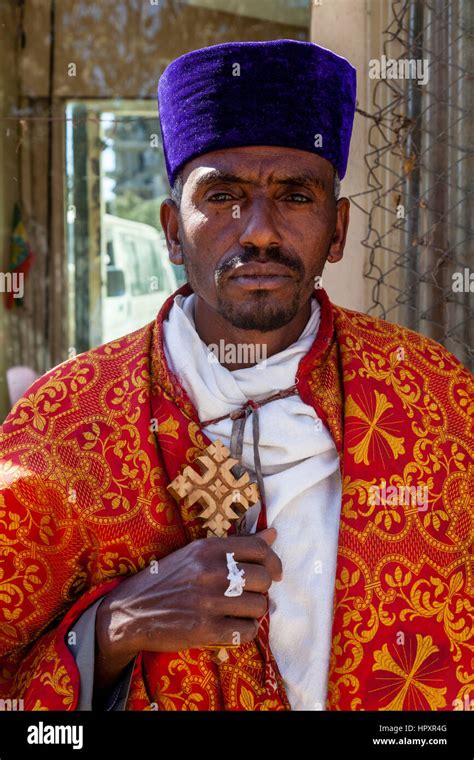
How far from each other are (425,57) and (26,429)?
6.05ft

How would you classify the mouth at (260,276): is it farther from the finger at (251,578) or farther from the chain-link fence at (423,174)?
the chain-link fence at (423,174)

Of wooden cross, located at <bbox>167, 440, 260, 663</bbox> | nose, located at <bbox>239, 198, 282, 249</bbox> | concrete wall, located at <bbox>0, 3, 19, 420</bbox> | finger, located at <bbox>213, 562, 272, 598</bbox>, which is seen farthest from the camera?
concrete wall, located at <bbox>0, 3, 19, 420</bbox>

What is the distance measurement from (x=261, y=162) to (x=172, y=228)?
1.08 ft

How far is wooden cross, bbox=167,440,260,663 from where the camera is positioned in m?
2.24

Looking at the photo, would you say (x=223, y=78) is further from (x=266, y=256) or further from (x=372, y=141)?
(x=372, y=141)

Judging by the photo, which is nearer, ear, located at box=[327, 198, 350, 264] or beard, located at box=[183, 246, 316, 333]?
beard, located at box=[183, 246, 316, 333]

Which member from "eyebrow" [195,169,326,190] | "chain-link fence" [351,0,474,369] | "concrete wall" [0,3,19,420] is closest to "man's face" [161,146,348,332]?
"eyebrow" [195,169,326,190]

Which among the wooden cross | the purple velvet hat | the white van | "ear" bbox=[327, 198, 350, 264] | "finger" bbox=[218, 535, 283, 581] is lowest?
"finger" bbox=[218, 535, 283, 581]

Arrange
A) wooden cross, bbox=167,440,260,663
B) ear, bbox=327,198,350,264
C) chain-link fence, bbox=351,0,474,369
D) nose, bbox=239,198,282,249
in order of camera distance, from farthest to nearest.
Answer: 1. chain-link fence, bbox=351,0,474,369
2. ear, bbox=327,198,350,264
3. nose, bbox=239,198,282,249
4. wooden cross, bbox=167,440,260,663

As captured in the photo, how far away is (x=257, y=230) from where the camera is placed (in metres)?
2.34

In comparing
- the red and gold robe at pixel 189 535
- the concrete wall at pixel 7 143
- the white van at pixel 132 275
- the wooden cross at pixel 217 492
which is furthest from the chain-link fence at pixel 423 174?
the concrete wall at pixel 7 143

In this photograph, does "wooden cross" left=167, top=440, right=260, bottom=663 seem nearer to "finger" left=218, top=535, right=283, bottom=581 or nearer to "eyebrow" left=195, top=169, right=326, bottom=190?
"finger" left=218, top=535, right=283, bottom=581

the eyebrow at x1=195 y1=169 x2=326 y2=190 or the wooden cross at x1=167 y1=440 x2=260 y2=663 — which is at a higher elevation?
the eyebrow at x1=195 y1=169 x2=326 y2=190

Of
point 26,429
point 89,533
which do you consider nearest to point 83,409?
point 26,429
